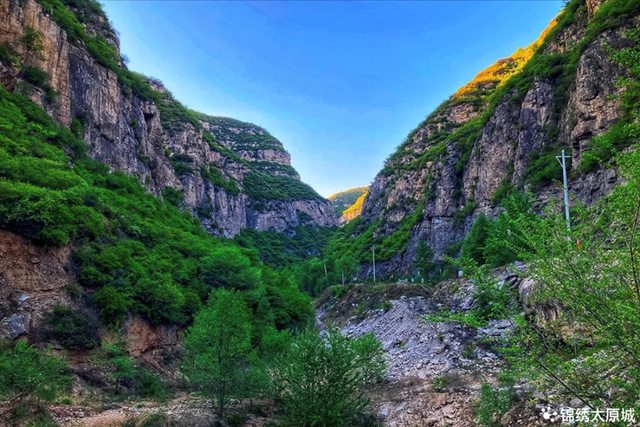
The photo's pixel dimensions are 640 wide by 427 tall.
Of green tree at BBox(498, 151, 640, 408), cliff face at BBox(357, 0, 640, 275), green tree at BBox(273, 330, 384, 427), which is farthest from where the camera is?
cliff face at BBox(357, 0, 640, 275)

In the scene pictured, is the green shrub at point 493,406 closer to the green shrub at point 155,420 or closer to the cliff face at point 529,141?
the green shrub at point 155,420

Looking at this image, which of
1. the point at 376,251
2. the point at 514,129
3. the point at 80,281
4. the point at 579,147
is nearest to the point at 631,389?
the point at 80,281

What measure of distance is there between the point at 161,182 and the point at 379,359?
1621 inches

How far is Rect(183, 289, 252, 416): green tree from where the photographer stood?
647 inches

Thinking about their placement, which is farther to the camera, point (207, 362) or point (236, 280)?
point (236, 280)

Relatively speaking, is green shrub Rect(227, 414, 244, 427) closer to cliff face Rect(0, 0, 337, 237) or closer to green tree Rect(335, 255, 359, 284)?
cliff face Rect(0, 0, 337, 237)

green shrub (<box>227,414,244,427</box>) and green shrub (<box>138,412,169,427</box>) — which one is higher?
green shrub (<box>138,412,169,427</box>)

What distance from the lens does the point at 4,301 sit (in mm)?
16344

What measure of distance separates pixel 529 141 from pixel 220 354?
139ft

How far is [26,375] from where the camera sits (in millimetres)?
13047

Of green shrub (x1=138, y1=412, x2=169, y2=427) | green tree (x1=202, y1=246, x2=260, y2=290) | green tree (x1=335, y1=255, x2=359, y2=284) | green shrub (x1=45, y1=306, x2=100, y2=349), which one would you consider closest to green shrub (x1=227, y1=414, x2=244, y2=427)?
green shrub (x1=138, y1=412, x2=169, y2=427)

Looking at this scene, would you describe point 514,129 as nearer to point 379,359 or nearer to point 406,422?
point 379,359

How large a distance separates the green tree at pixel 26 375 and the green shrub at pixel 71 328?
2.76 metres

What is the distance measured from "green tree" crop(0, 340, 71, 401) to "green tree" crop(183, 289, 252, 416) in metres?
5.27
